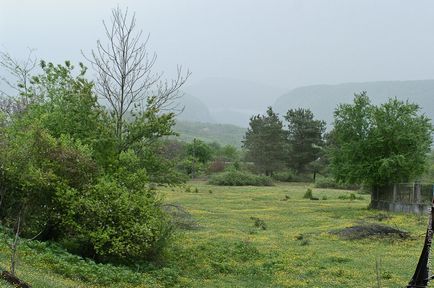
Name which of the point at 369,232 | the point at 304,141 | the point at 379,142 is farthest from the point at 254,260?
the point at 304,141

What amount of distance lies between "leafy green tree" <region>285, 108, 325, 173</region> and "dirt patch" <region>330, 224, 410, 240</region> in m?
65.8

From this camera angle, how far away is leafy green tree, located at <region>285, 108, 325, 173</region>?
92.5m

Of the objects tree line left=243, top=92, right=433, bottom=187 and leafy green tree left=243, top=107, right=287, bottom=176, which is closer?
tree line left=243, top=92, right=433, bottom=187

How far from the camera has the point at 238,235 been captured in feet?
83.7

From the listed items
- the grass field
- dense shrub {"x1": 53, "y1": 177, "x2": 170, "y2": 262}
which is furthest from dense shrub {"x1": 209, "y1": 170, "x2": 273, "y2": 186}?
dense shrub {"x1": 53, "y1": 177, "x2": 170, "y2": 262}

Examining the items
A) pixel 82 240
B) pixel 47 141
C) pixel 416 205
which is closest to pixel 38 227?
pixel 82 240

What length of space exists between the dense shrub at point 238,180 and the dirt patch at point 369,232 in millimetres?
47300

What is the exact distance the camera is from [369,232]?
2517 cm

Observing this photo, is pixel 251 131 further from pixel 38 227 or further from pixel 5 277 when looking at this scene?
pixel 5 277

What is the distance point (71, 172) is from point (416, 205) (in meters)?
28.3

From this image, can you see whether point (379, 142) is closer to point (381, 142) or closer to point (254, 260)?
point (381, 142)

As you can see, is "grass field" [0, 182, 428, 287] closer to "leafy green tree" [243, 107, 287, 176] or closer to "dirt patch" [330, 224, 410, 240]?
"dirt patch" [330, 224, 410, 240]

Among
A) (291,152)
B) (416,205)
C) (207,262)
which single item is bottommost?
(207,262)

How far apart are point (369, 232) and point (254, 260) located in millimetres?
8765
